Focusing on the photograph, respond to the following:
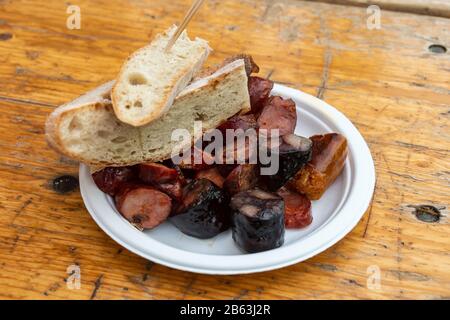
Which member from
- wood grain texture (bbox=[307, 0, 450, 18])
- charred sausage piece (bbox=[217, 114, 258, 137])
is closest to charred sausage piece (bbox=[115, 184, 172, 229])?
charred sausage piece (bbox=[217, 114, 258, 137])

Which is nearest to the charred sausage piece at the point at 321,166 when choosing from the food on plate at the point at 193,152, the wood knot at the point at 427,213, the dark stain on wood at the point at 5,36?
the food on plate at the point at 193,152

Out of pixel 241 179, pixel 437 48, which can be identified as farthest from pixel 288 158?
pixel 437 48

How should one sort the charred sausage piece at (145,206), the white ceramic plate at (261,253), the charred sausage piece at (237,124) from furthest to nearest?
1. the charred sausage piece at (237,124)
2. the charred sausage piece at (145,206)
3. the white ceramic plate at (261,253)

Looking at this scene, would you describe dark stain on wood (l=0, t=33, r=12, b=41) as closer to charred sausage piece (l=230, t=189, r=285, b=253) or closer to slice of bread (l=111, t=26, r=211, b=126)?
slice of bread (l=111, t=26, r=211, b=126)

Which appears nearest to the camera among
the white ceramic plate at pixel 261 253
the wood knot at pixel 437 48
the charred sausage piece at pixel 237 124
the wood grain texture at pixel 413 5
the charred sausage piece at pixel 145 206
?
the white ceramic plate at pixel 261 253

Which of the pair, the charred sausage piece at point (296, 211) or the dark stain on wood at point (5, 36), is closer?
the charred sausage piece at point (296, 211)

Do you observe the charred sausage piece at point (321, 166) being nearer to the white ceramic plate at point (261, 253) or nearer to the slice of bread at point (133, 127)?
the white ceramic plate at point (261, 253)
